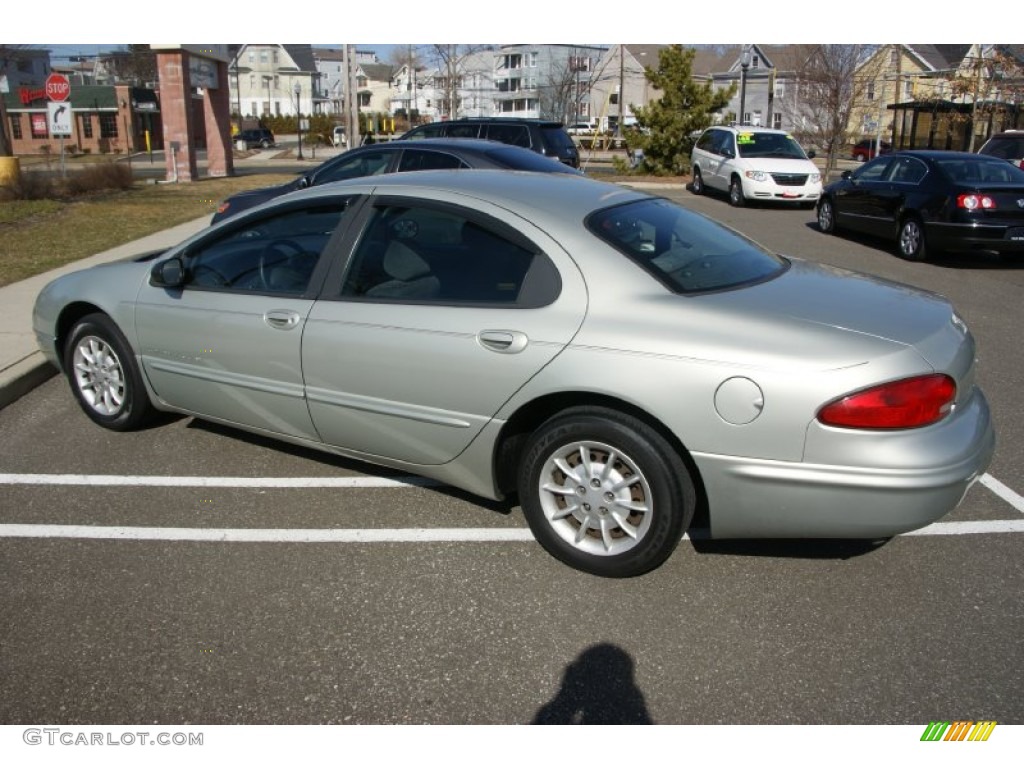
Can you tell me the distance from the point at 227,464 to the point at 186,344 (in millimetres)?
696

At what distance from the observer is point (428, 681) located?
2879 mm

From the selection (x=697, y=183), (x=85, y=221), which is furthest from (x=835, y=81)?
(x=85, y=221)

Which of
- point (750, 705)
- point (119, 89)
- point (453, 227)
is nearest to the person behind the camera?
point (750, 705)

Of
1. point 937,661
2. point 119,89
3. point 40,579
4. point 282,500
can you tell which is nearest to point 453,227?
point 282,500

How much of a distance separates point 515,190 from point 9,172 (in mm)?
18802

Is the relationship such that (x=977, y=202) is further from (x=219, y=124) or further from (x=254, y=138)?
(x=254, y=138)

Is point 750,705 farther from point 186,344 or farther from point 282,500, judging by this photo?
point 186,344

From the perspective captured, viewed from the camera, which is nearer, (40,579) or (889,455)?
(889,455)

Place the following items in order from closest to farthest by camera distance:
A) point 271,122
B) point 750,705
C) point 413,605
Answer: point 750,705 → point 413,605 → point 271,122

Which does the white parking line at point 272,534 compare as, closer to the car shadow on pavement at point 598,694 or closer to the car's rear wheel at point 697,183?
the car shadow on pavement at point 598,694

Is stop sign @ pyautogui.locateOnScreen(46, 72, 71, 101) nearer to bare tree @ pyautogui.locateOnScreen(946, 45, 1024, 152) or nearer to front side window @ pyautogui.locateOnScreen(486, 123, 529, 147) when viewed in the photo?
front side window @ pyautogui.locateOnScreen(486, 123, 529, 147)

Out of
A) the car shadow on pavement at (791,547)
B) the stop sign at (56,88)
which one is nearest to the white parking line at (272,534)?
the car shadow on pavement at (791,547)

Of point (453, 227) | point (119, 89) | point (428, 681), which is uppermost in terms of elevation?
point (119, 89)

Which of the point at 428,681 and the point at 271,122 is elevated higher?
the point at 271,122
